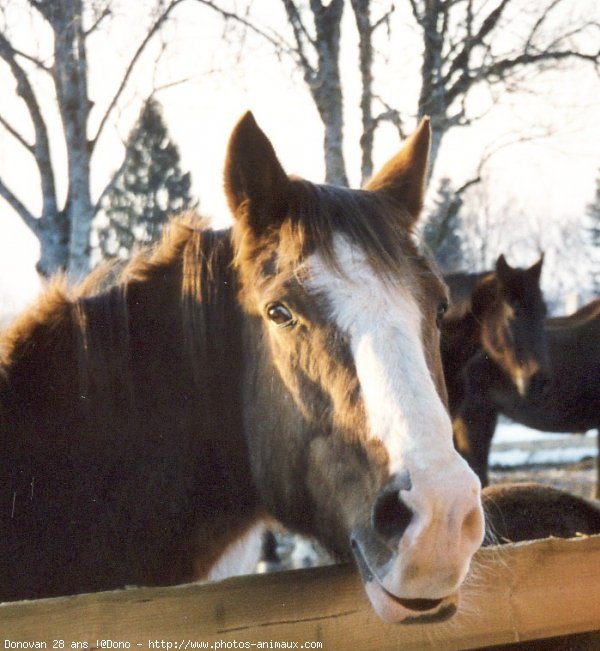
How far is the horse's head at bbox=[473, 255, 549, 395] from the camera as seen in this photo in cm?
811

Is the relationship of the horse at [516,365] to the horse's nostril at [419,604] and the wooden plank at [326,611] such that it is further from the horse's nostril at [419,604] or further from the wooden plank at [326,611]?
the horse's nostril at [419,604]

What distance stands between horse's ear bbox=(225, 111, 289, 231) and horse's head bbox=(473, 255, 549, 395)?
5.99 metres

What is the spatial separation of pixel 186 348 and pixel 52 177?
6603mm

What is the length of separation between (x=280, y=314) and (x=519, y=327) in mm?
6616

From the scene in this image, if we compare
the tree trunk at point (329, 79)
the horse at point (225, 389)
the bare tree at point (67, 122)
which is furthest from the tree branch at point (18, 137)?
the horse at point (225, 389)

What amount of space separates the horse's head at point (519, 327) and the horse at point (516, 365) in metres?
0.01

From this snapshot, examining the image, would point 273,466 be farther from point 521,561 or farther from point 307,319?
point 521,561

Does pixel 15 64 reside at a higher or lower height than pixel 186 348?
higher

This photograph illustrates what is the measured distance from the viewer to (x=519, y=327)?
325 inches

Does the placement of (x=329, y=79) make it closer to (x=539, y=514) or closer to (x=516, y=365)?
(x=516, y=365)

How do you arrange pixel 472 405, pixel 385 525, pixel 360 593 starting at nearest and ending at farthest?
pixel 385 525
pixel 360 593
pixel 472 405

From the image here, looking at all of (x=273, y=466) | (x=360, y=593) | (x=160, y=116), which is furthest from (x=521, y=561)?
(x=160, y=116)

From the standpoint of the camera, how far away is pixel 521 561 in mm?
1993

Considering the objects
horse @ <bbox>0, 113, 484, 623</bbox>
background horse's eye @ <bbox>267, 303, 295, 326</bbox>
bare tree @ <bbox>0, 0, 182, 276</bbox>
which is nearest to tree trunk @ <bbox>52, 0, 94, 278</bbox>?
bare tree @ <bbox>0, 0, 182, 276</bbox>
